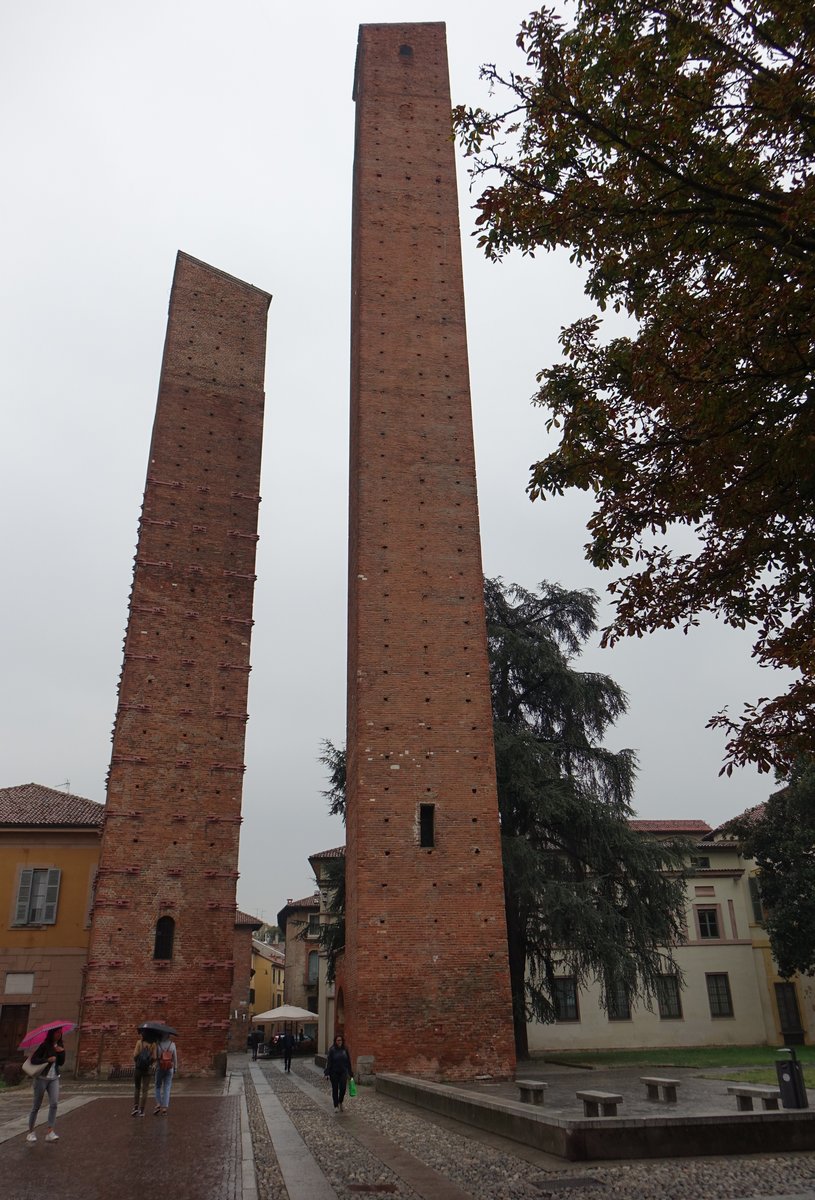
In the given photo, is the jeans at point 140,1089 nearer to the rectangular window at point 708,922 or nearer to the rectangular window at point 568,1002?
the rectangular window at point 568,1002

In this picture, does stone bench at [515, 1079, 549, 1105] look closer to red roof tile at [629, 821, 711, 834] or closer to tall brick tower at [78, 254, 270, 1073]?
tall brick tower at [78, 254, 270, 1073]

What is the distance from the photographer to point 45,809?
23078mm

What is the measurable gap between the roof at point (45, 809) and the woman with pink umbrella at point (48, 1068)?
13318mm

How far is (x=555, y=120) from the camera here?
5.51 m

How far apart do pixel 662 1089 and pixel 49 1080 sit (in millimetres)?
6964

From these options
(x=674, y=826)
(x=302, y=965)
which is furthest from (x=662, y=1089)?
(x=302, y=965)

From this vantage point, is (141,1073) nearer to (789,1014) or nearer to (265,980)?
(789,1014)

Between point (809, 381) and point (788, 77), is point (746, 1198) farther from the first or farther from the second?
point (788, 77)

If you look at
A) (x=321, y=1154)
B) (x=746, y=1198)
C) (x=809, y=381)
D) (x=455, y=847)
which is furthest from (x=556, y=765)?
(x=809, y=381)

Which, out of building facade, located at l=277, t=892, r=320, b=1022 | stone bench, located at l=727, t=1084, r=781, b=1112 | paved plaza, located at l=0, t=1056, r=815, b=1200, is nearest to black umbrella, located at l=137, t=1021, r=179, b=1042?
paved plaza, located at l=0, t=1056, r=815, b=1200

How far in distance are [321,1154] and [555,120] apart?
8.37 metres

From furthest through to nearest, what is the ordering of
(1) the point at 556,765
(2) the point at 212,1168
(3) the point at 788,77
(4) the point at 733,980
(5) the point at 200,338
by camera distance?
(4) the point at 733,980 → (5) the point at 200,338 → (1) the point at 556,765 → (2) the point at 212,1168 → (3) the point at 788,77

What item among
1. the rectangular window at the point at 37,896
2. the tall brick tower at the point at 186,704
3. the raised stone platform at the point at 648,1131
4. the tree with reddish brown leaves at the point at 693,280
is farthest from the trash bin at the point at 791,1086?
the rectangular window at the point at 37,896

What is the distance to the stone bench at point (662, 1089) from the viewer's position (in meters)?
10.4
